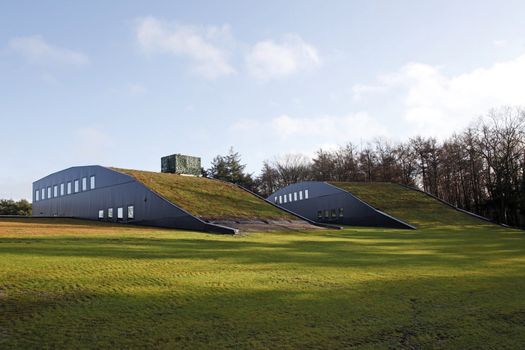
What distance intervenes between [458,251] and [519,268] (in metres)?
5.11

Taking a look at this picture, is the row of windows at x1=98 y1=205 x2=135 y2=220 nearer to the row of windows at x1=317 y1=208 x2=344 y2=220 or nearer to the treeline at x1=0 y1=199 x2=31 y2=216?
the row of windows at x1=317 y1=208 x2=344 y2=220

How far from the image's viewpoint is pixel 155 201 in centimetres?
3122

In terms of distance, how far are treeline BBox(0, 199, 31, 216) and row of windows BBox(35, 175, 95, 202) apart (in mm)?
20205

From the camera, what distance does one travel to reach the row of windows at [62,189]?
1456 inches

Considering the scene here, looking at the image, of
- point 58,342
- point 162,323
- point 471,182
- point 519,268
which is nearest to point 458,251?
point 519,268

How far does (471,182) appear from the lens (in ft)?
183

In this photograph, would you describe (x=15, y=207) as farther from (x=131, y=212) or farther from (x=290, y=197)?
(x=290, y=197)

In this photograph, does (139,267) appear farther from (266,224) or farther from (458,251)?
(266,224)

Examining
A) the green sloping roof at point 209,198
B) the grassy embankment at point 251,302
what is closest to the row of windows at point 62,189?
the green sloping roof at point 209,198

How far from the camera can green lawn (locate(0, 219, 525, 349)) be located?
18.4 ft

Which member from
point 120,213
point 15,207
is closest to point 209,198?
point 120,213

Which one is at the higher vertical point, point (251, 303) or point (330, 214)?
point (330, 214)

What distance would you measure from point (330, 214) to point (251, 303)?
145 ft

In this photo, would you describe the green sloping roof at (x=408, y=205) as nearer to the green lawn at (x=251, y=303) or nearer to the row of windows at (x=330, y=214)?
the row of windows at (x=330, y=214)
